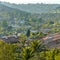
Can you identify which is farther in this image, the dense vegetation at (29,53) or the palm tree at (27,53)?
the palm tree at (27,53)

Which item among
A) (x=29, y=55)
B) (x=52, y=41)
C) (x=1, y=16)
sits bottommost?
(x=1, y=16)

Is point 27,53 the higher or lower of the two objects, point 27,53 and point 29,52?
the lower

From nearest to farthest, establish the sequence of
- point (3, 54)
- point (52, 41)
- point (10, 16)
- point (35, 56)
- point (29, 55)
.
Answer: point (3, 54) < point (29, 55) < point (35, 56) < point (52, 41) < point (10, 16)

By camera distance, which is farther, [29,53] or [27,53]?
[29,53]

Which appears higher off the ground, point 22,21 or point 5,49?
point 5,49

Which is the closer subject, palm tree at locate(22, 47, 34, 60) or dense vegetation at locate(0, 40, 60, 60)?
dense vegetation at locate(0, 40, 60, 60)

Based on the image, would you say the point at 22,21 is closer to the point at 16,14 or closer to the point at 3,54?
the point at 16,14

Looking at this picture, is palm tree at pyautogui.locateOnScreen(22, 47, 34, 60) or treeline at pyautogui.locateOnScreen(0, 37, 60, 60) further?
palm tree at pyautogui.locateOnScreen(22, 47, 34, 60)

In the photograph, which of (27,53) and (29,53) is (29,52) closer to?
(29,53)

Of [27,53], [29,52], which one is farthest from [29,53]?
[27,53]

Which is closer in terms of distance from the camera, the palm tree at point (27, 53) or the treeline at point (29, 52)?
the treeline at point (29, 52)

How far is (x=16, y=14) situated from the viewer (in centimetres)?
18000

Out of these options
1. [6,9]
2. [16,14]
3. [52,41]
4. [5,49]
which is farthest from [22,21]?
[5,49]

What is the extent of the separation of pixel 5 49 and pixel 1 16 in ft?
459
